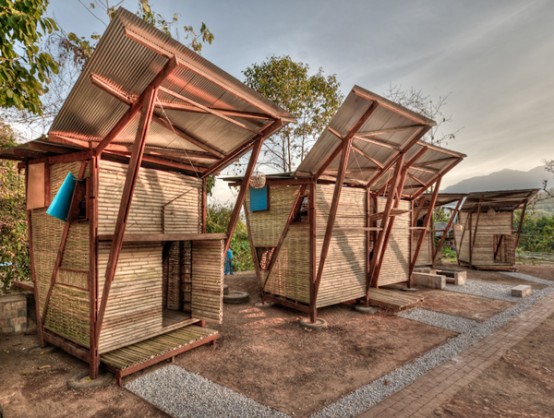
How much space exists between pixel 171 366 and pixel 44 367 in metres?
2.59

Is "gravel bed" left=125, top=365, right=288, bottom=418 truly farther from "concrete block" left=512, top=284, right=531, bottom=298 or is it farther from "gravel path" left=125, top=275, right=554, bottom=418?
"concrete block" left=512, top=284, right=531, bottom=298

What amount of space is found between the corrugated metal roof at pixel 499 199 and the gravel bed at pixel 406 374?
986cm

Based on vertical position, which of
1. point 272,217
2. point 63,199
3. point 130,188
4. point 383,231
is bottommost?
point 383,231

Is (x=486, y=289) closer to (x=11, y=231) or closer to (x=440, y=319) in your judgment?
(x=440, y=319)

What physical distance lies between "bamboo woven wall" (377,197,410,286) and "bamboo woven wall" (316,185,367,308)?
7.31 ft

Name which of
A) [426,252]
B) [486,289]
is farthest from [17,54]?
[426,252]

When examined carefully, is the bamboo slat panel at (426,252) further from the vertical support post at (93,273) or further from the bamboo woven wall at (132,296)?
the vertical support post at (93,273)

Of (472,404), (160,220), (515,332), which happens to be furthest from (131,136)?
(515,332)

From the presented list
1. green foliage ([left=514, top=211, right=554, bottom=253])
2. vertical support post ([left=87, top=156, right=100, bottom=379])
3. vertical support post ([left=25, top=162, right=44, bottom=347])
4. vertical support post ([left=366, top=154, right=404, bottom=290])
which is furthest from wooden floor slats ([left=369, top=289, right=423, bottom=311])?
green foliage ([left=514, top=211, right=554, bottom=253])

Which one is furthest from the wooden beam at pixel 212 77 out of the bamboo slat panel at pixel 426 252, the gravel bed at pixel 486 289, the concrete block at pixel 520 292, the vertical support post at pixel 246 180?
the bamboo slat panel at pixel 426 252

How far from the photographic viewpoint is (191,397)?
5043 millimetres

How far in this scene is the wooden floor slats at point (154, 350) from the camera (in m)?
5.63

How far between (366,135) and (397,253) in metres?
7.34

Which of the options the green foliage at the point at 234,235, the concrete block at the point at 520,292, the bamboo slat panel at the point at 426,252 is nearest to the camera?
the concrete block at the point at 520,292
